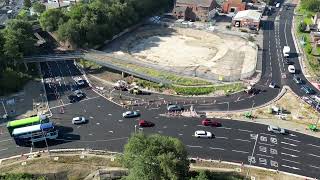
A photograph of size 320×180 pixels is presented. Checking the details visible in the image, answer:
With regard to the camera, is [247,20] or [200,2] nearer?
[247,20]

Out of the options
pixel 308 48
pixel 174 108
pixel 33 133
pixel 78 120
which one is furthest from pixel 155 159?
pixel 308 48

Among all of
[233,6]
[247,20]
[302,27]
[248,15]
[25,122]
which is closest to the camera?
[25,122]

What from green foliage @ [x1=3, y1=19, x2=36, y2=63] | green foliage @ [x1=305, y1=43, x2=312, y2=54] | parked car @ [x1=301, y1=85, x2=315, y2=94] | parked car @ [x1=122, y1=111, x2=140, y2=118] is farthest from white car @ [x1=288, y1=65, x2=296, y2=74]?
green foliage @ [x1=3, y1=19, x2=36, y2=63]

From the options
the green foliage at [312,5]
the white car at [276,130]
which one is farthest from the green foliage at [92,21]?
the green foliage at [312,5]

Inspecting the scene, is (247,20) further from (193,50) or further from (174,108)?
(174,108)

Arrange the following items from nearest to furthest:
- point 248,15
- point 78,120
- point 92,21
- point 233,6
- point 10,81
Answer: point 78,120 → point 10,81 → point 92,21 → point 248,15 → point 233,6

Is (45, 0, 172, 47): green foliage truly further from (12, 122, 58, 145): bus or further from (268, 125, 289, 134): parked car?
(268, 125, 289, 134): parked car

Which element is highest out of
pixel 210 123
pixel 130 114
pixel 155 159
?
pixel 155 159

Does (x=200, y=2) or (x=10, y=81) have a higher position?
(x=200, y=2)
